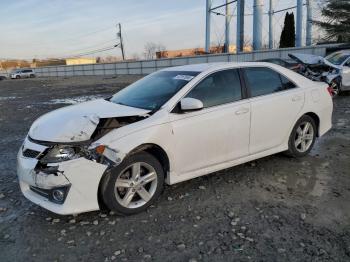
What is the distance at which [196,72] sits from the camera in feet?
15.6

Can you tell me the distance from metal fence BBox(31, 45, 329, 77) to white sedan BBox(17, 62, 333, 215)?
22.8 m

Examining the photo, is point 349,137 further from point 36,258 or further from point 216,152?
point 36,258

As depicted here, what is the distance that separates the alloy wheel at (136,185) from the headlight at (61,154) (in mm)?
521

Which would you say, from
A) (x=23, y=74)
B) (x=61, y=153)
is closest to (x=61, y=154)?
(x=61, y=153)

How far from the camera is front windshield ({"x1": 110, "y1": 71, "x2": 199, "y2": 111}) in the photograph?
177 inches

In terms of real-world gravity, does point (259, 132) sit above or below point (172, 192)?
above

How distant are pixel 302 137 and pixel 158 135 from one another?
9.05 ft

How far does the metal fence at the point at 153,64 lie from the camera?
27733 mm

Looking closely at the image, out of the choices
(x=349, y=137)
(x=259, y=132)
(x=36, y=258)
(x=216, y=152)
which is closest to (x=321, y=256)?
(x=216, y=152)

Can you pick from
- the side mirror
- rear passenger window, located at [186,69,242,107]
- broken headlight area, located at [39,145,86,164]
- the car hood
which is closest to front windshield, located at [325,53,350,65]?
rear passenger window, located at [186,69,242,107]

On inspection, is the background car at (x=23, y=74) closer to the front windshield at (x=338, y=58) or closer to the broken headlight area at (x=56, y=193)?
the front windshield at (x=338, y=58)

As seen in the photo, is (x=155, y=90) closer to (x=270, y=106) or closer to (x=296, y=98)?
(x=270, y=106)

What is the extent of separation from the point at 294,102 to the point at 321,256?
275 centimetres

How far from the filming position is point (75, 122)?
13.3 ft
